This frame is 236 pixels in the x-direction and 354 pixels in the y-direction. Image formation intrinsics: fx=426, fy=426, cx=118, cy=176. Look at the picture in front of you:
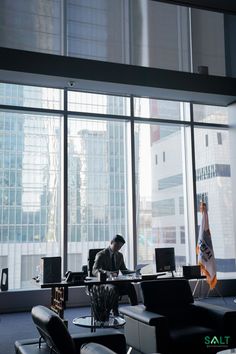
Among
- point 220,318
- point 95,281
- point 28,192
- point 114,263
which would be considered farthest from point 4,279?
point 220,318

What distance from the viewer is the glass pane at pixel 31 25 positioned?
194 inches

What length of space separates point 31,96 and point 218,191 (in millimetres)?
3895

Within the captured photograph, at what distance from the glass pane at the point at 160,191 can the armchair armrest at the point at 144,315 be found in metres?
3.36

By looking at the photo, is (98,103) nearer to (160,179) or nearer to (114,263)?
(160,179)

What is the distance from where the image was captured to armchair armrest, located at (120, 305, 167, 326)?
3.64 metres

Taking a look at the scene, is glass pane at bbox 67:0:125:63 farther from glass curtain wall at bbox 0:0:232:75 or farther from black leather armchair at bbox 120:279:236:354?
black leather armchair at bbox 120:279:236:354

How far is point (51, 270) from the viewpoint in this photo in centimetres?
497

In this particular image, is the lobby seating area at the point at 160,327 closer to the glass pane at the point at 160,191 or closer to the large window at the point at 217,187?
the glass pane at the point at 160,191

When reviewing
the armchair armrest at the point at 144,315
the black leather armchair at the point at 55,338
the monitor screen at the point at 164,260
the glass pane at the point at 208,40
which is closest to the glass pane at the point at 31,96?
the glass pane at the point at 208,40

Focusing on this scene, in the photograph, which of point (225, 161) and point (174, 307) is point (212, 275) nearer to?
point (225, 161)

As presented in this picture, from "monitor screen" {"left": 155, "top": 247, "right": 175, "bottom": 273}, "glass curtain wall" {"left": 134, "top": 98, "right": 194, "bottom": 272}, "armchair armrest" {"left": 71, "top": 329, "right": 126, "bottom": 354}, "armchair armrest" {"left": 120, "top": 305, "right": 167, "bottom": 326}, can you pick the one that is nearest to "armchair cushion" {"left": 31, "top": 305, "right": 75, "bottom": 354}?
"armchair armrest" {"left": 71, "top": 329, "right": 126, "bottom": 354}

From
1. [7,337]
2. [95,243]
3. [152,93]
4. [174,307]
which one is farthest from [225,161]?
[7,337]

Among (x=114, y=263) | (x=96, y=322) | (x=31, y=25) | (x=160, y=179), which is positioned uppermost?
(x=31, y=25)

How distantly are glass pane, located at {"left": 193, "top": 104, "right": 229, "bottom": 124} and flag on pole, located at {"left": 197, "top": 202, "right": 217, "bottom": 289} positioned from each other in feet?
6.46
